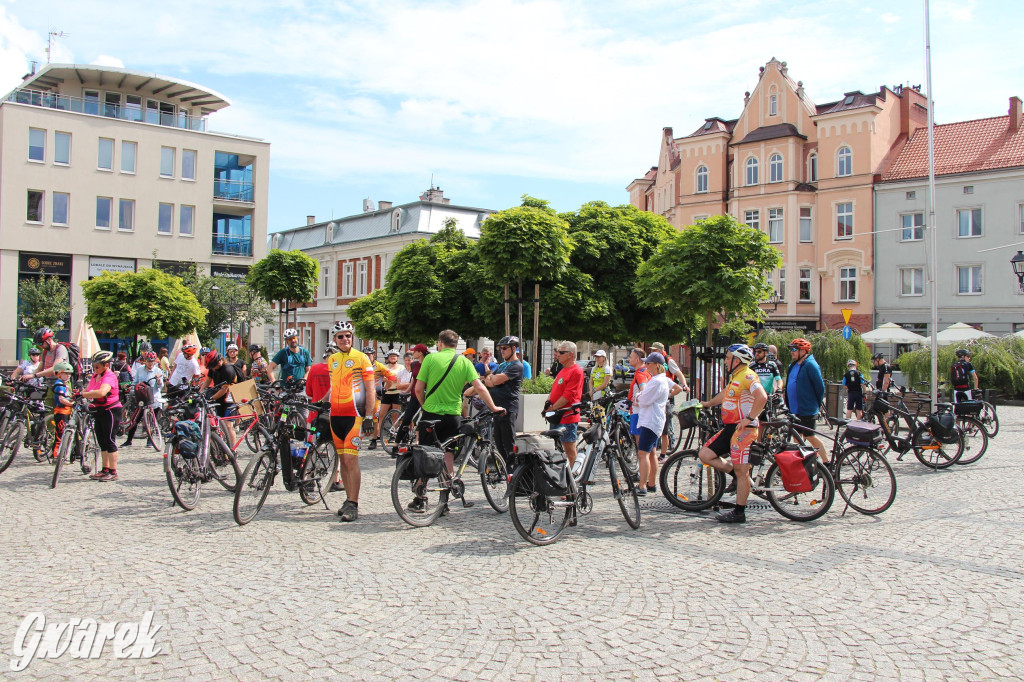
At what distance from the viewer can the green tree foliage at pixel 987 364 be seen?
27250mm

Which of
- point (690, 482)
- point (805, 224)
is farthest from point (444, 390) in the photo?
point (805, 224)

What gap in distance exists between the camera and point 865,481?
8.25 meters

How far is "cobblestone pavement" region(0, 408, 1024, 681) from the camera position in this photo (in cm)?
432

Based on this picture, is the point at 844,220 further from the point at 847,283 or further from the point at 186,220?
the point at 186,220

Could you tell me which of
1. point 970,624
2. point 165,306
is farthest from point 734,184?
point 970,624

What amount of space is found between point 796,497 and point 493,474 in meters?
3.16

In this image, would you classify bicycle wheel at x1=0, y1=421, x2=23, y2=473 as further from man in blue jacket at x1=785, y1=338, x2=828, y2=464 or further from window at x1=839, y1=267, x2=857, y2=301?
window at x1=839, y1=267, x2=857, y2=301

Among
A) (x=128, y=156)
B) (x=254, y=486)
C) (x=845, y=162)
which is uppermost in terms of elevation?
(x=845, y=162)

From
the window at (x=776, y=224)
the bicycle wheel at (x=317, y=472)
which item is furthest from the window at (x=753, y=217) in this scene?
the bicycle wheel at (x=317, y=472)

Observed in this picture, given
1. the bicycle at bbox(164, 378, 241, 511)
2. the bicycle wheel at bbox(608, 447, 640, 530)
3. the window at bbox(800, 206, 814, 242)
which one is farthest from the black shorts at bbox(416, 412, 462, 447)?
the window at bbox(800, 206, 814, 242)

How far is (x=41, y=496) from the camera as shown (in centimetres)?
908

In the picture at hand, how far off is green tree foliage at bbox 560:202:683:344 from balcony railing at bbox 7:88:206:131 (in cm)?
2744

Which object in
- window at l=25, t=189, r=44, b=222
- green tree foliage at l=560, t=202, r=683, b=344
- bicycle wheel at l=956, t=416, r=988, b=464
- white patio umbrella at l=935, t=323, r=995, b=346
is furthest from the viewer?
window at l=25, t=189, r=44, b=222

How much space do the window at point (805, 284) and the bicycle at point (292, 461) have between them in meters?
40.7
